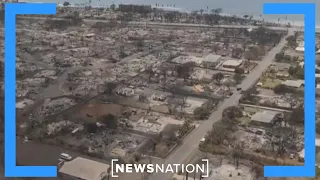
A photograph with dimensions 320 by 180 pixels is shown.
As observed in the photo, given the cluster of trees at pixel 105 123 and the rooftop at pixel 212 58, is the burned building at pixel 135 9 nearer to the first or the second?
the rooftop at pixel 212 58

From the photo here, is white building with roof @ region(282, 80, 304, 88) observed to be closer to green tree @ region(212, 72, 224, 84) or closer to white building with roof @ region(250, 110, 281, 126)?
green tree @ region(212, 72, 224, 84)

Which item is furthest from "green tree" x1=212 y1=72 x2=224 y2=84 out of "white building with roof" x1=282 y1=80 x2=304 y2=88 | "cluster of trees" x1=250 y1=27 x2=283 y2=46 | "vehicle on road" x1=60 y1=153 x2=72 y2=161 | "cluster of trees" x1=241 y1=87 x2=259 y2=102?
"vehicle on road" x1=60 y1=153 x2=72 y2=161

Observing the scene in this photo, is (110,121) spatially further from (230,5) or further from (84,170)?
(230,5)

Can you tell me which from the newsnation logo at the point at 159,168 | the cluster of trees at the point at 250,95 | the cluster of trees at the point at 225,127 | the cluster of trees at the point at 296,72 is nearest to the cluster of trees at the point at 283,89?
the cluster of trees at the point at 250,95

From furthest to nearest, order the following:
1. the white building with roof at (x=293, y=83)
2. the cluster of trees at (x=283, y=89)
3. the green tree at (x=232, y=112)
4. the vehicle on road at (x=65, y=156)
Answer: the white building with roof at (x=293, y=83), the cluster of trees at (x=283, y=89), the green tree at (x=232, y=112), the vehicle on road at (x=65, y=156)

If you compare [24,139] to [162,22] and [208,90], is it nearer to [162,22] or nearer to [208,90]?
[208,90]
